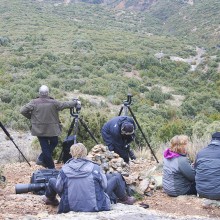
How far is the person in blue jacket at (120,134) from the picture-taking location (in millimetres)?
7699

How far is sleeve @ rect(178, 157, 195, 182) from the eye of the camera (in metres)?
6.66

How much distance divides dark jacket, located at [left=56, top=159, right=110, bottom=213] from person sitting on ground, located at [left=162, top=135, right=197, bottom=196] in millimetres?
1496

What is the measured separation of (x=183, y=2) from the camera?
8300 centimetres

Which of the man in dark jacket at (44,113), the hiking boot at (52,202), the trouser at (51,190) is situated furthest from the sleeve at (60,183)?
the man in dark jacket at (44,113)

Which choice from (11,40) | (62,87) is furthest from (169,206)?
(11,40)

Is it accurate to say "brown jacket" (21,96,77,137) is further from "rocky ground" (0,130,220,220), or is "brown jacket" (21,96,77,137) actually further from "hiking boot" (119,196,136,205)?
"hiking boot" (119,196,136,205)

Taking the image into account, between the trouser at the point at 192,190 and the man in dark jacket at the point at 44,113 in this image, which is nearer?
the trouser at the point at 192,190

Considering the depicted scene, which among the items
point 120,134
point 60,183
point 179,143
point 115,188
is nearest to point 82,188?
point 60,183

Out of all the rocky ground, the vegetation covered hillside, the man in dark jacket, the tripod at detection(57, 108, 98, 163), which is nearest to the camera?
the rocky ground

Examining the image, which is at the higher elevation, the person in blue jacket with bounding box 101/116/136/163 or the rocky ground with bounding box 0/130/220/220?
the person in blue jacket with bounding box 101/116/136/163

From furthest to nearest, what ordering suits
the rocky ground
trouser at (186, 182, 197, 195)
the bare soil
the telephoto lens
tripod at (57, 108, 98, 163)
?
tripod at (57, 108, 98, 163), trouser at (186, 182, 197, 195), the telephoto lens, the bare soil, the rocky ground

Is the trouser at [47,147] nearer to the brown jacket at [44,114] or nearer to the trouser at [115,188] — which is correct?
the brown jacket at [44,114]

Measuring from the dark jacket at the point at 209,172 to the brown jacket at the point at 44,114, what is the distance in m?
2.55

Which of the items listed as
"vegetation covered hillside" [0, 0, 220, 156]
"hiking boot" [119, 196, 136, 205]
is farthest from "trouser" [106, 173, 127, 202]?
"vegetation covered hillside" [0, 0, 220, 156]
